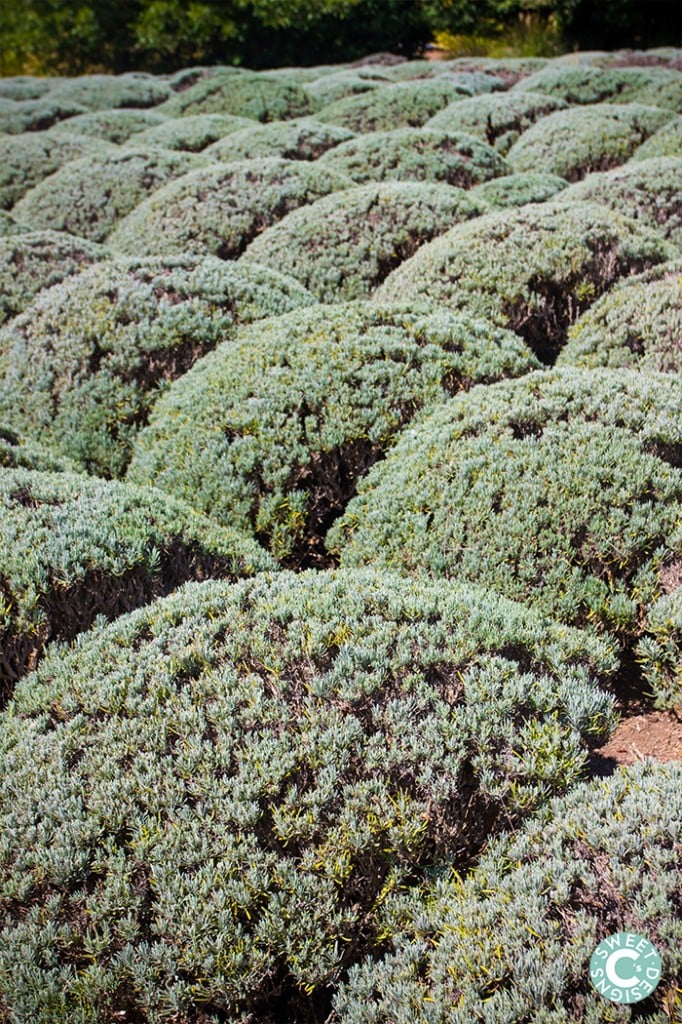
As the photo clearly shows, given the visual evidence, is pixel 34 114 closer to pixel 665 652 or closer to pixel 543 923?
pixel 665 652

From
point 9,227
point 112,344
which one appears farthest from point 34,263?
point 9,227

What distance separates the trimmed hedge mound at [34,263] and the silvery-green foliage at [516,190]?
14.6 feet

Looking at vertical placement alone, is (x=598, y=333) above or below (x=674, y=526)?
above

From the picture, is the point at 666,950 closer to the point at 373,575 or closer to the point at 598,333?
the point at 373,575

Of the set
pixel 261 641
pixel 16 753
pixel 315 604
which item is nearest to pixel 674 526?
pixel 315 604

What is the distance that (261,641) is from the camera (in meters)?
3.37

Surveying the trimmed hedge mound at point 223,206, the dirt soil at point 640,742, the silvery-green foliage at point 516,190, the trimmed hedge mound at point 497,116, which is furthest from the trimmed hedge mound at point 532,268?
the trimmed hedge mound at point 497,116

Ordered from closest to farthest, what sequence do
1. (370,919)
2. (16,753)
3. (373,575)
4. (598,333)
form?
(370,919)
(16,753)
(373,575)
(598,333)

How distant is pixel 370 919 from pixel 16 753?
1.41 metres

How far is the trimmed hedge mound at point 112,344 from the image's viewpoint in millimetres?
6398

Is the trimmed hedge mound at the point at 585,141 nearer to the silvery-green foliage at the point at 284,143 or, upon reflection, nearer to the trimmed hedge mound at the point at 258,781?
the silvery-green foliage at the point at 284,143

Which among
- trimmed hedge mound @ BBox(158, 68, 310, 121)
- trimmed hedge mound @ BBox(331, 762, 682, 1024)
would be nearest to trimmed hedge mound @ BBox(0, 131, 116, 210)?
trimmed hedge mound @ BBox(158, 68, 310, 121)

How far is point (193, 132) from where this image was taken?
1545cm

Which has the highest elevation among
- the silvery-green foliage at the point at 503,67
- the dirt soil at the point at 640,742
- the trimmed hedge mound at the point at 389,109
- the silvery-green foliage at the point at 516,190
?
the silvery-green foliage at the point at 503,67
